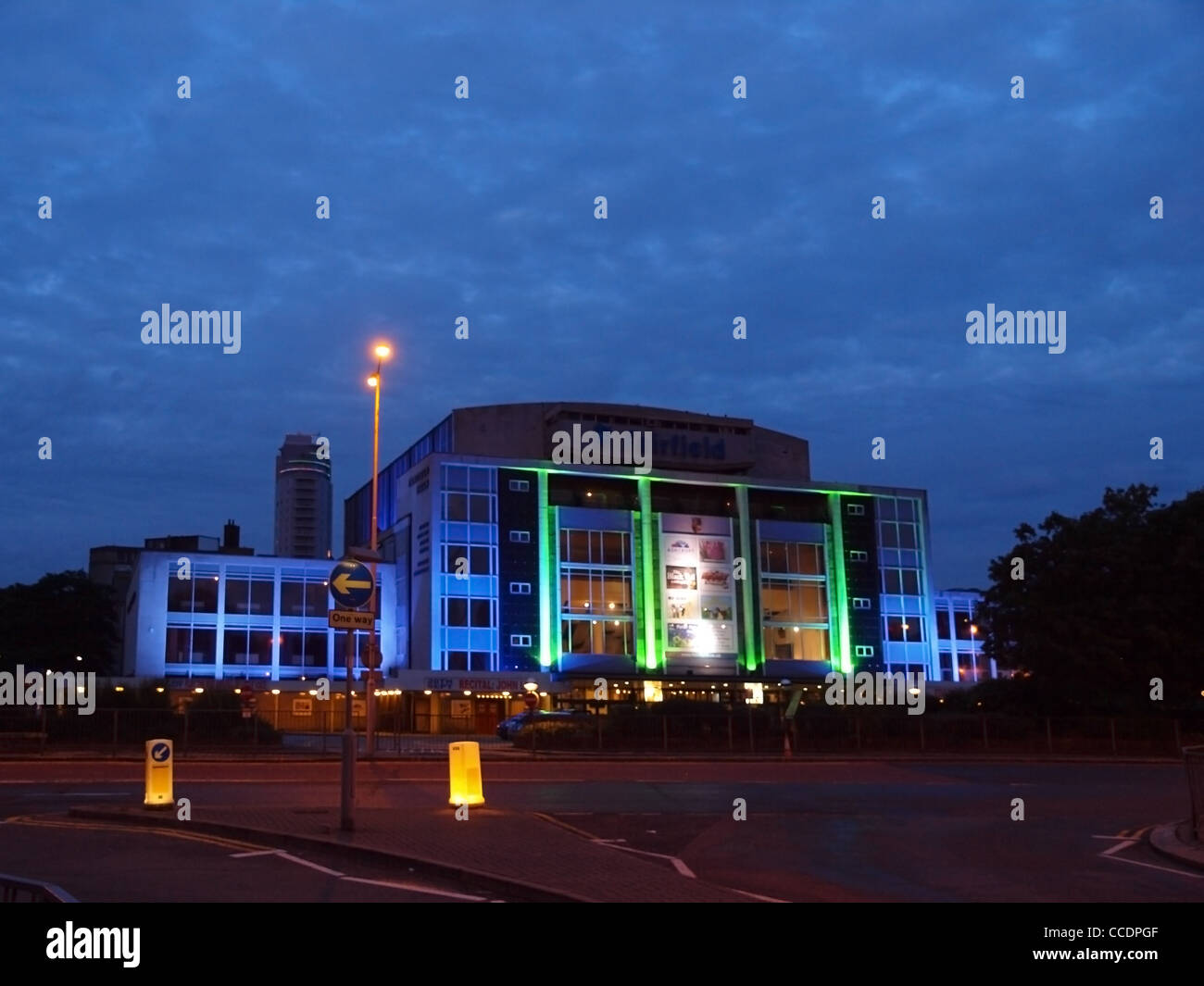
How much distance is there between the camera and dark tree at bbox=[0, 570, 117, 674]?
73.0 meters

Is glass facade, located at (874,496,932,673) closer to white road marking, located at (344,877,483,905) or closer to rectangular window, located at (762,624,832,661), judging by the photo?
rectangular window, located at (762,624,832,661)

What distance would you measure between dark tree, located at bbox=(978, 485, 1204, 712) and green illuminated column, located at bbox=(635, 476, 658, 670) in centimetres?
2334

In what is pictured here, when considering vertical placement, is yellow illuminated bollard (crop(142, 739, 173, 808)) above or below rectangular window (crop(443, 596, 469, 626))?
below

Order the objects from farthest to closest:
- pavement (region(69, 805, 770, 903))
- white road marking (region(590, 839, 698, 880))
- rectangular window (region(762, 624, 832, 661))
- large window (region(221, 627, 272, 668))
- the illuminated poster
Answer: rectangular window (region(762, 624, 832, 661)), the illuminated poster, large window (region(221, 627, 272, 668)), white road marking (region(590, 839, 698, 880)), pavement (region(69, 805, 770, 903))

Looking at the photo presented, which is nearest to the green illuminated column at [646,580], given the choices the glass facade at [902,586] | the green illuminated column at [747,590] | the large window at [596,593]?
the large window at [596,593]

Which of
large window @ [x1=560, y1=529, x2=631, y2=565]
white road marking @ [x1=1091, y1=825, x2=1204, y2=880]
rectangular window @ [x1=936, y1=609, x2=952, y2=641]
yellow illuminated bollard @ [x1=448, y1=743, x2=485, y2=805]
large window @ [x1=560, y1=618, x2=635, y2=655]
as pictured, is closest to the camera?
white road marking @ [x1=1091, y1=825, x2=1204, y2=880]

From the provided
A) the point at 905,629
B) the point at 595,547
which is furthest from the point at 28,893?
the point at 905,629

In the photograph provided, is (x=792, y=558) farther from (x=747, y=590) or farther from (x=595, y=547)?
(x=595, y=547)

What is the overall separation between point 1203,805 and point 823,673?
5713 cm

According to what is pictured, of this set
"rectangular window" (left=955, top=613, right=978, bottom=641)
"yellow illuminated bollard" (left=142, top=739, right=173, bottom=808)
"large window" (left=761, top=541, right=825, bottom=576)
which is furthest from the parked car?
"rectangular window" (left=955, top=613, right=978, bottom=641)

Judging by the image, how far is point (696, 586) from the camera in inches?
2857

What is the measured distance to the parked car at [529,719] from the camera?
4405 cm

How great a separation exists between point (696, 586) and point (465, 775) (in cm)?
5521

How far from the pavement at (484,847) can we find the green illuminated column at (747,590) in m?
55.6
